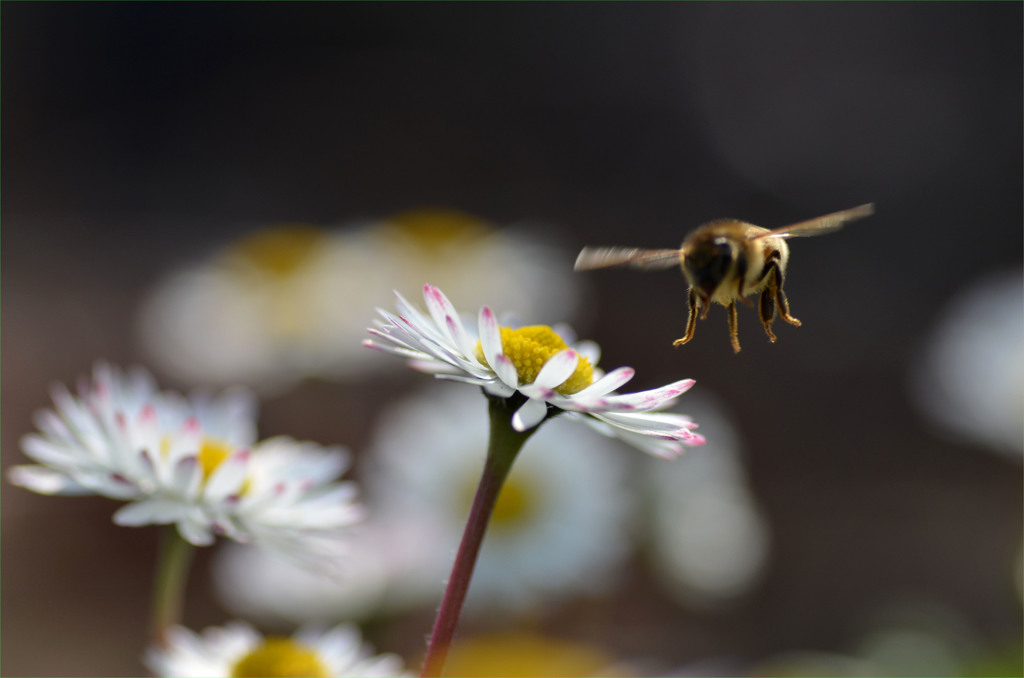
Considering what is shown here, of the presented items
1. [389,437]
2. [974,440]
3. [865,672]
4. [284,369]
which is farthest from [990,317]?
[284,369]

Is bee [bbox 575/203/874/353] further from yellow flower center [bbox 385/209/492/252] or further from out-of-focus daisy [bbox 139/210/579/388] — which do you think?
yellow flower center [bbox 385/209/492/252]

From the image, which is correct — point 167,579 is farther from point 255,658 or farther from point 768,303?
point 768,303

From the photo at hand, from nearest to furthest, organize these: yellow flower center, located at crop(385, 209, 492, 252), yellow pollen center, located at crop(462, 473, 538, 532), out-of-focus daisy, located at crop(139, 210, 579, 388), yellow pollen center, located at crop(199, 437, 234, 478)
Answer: yellow pollen center, located at crop(199, 437, 234, 478) < yellow pollen center, located at crop(462, 473, 538, 532) < out-of-focus daisy, located at crop(139, 210, 579, 388) < yellow flower center, located at crop(385, 209, 492, 252)

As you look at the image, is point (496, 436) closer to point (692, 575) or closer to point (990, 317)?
point (692, 575)

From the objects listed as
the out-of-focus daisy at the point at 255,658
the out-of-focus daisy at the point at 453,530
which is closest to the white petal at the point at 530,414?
the out-of-focus daisy at the point at 255,658

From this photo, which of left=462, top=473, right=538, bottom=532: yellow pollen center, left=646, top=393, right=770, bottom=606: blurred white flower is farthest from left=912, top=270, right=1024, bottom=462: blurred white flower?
left=462, top=473, right=538, bottom=532: yellow pollen center

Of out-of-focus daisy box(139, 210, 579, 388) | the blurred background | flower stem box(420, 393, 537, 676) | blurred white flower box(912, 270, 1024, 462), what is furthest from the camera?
out-of-focus daisy box(139, 210, 579, 388)

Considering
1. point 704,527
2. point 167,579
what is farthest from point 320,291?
point 167,579
